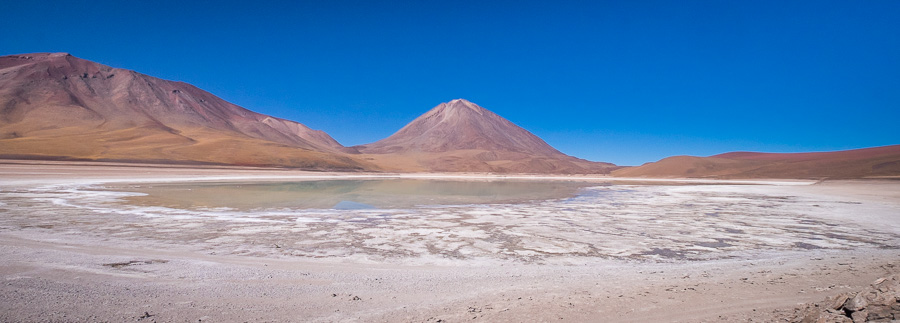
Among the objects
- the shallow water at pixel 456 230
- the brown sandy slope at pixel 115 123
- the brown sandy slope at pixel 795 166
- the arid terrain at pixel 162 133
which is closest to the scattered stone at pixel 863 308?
the shallow water at pixel 456 230

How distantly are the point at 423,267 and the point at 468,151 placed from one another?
422ft

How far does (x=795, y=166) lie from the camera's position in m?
56.7

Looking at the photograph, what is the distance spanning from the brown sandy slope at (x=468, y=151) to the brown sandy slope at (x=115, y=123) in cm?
2188

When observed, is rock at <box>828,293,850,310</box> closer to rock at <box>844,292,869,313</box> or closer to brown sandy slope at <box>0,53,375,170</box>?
rock at <box>844,292,869,313</box>

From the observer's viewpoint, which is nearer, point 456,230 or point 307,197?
point 456,230

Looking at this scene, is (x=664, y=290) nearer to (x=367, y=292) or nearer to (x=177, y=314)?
(x=367, y=292)

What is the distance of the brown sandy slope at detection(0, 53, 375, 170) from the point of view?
7175 cm

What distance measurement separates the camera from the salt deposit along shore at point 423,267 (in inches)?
162

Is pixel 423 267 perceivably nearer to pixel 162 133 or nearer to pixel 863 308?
pixel 863 308

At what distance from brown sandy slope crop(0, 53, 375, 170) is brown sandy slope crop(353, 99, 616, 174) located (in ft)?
71.8

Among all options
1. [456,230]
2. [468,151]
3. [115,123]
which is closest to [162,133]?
[115,123]

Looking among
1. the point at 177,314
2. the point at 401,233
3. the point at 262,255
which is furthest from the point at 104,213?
the point at 177,314

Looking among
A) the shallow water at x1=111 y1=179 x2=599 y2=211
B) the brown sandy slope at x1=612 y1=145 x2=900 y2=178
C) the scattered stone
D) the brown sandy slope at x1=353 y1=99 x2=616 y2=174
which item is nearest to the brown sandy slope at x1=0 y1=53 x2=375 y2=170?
the brown sandy slope at x1=353 y1=99 x2=616 y2=174

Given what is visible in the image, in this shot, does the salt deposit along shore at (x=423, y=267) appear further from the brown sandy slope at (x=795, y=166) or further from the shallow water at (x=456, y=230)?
the brown sandy slope at (x=795, y=166)
